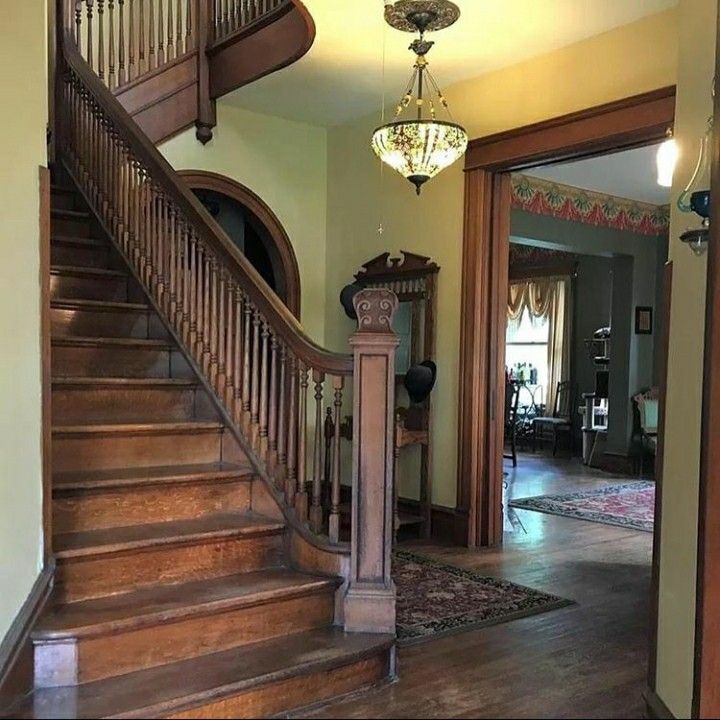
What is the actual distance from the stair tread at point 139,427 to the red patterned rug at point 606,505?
334cm

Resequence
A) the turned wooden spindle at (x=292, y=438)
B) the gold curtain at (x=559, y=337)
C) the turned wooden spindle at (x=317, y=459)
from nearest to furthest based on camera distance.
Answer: the turned wooden spindle at (x=317, y=459), the turned wooden spindle at (x=292, y=438), the gold curtain at (x=559, y=337)

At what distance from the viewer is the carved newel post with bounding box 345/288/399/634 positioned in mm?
2885

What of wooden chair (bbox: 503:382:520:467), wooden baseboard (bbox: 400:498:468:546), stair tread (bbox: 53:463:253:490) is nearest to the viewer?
stair tread (bbox: 53:463:253:490)

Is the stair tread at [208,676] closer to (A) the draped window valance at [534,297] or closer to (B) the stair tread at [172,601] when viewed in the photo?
(B) the stair tread at [172,601]

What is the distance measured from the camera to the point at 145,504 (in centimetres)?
312

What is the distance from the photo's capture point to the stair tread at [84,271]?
13.6ft

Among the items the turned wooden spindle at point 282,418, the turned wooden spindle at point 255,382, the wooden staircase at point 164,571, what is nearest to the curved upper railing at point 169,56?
the wooden staircase at point 164,571

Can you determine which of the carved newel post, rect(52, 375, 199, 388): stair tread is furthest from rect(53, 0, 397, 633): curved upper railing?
rect(52, 375, 199, 388): stair tread

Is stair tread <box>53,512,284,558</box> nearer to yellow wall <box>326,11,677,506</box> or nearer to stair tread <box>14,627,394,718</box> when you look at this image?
stair tread <box>14,627,394,718</box>

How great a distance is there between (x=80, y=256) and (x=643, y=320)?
6.14m

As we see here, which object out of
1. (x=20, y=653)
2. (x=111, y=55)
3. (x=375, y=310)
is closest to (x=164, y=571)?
(x=20, y=653)

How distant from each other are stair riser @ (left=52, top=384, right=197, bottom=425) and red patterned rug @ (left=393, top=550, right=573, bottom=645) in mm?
1386

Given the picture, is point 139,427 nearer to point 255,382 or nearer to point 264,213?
point 255,382

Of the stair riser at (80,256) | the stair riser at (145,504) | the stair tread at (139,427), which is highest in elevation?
the stair riser at (80,256)
